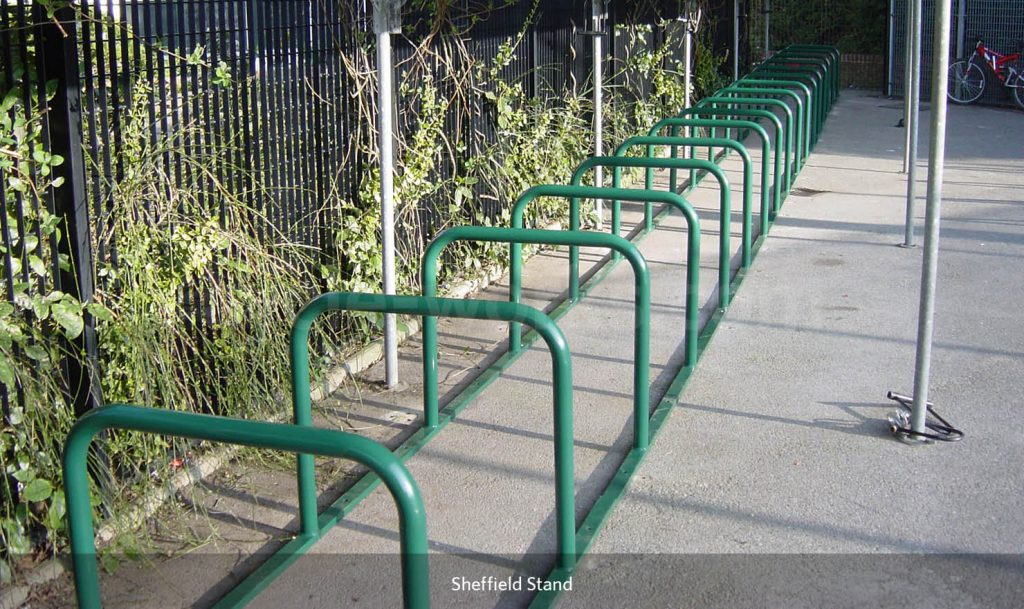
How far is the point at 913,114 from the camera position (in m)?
7.18

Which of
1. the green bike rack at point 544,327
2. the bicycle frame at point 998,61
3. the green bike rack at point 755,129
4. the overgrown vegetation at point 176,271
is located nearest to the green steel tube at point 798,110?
the green bike rack at point 755,129

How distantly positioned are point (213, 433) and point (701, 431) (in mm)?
2536

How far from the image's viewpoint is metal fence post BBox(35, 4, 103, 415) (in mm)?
3748

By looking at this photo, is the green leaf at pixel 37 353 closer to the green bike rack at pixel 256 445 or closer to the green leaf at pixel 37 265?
the green leaf at pixel 37 265

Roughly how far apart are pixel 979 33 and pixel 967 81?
95 cm

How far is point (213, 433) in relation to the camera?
255 cm

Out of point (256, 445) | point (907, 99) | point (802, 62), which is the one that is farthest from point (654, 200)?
point (802, 62)

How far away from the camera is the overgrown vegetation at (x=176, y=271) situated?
144 inches

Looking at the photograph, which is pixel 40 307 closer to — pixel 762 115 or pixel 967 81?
pixel 762 115

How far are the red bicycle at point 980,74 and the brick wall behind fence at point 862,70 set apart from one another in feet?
5.38

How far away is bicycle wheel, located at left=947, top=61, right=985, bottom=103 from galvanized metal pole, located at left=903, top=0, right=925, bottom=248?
25.5ft

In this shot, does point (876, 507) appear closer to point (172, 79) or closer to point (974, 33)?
point (172, 79)

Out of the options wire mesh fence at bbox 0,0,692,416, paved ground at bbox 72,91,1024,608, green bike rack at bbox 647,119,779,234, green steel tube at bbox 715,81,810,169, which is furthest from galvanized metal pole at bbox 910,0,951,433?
green steel tube at bbox 715,81,810,169

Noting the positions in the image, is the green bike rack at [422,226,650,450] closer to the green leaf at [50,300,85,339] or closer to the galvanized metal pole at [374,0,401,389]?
the galvanized metal pole at [374,0,401,389]
